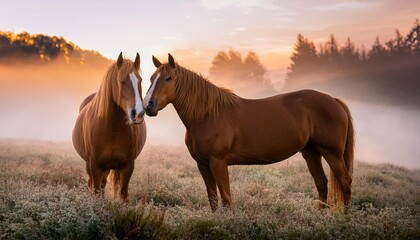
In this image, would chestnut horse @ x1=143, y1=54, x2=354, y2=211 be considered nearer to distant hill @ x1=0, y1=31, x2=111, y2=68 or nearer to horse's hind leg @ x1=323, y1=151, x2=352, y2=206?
horse's hind leg @ x1=323, y1=151, x2=352, y2=206

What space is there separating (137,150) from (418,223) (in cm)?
435

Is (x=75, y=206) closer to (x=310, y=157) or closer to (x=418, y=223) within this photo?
(x=310, y=157)

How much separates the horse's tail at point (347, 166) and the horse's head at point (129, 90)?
11.0 ft

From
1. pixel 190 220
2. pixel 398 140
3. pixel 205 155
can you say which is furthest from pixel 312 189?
pixel 398 140

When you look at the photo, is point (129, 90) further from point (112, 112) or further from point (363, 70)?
point (363, 70)

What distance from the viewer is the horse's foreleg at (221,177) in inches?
203

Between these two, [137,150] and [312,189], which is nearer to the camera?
[137,150]

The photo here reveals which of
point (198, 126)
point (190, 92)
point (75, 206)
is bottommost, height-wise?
point (75, 206)

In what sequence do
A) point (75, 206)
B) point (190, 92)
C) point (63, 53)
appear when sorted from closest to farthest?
point (75, 206) → point (190, 92) → point (63, 53)

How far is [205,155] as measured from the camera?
5.28 meters

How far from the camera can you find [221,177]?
17.0 feet

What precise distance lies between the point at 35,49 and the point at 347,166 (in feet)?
139

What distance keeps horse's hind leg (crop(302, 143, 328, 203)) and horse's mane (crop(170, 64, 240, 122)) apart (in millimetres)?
1826

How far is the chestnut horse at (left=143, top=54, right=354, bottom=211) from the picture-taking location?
17.3 ft
